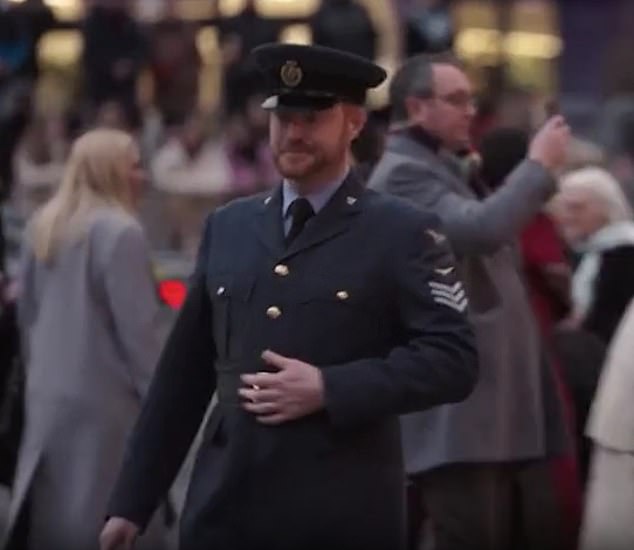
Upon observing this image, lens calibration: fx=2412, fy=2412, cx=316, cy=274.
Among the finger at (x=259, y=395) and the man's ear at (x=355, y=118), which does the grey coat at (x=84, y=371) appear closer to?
the man's ear at (x=355, y=118)

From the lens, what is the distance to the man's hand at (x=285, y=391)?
5.35 m

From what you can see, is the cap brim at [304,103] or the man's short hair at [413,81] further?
the man's short hair at [413,81]

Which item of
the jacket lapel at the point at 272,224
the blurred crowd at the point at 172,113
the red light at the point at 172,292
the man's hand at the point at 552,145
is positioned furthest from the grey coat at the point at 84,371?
the blurred crowd at the point at 172,113

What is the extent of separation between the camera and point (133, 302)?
790 cm

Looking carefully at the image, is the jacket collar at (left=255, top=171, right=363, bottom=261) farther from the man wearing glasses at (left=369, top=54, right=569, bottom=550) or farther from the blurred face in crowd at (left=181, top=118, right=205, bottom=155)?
the blurred face in crowd at (left=181, top=118, right=205, bottom=155)

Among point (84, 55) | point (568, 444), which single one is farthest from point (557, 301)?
point (84, 55)

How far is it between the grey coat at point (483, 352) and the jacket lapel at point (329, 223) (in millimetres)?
1650

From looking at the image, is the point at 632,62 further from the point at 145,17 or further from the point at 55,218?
the point at 55,218

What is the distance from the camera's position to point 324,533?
550cm

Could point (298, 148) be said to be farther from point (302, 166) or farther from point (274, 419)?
point (274, 419)

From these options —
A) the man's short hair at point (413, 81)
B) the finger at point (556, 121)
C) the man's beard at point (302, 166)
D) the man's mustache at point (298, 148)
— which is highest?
the man's short hair at point (413, 81)

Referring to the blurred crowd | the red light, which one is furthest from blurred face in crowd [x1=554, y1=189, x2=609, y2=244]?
the blurred crowd

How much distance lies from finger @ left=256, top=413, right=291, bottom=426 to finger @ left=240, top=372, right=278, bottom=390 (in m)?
0.07

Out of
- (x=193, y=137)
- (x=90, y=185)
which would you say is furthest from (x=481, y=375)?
(x=193, y=137)
